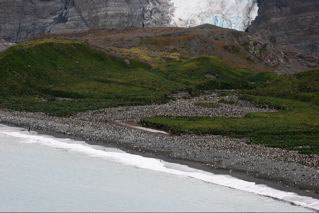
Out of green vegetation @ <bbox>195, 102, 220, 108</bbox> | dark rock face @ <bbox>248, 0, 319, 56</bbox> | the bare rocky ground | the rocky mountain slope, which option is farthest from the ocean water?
dark rock face @ <bbox>248, 0, 319, 56</bbox>

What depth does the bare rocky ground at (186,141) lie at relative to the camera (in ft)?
107

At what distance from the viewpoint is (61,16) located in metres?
180

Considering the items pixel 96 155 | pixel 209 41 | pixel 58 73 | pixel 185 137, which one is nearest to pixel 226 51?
pixel 209 41

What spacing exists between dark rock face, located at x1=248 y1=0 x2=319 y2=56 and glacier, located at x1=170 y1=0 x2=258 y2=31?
6.46 metres

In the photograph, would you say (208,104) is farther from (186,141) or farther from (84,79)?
(84,79)

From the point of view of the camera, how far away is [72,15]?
17850 centimetres

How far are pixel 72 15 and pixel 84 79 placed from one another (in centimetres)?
9892

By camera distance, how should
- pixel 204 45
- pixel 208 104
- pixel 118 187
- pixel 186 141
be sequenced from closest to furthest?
pixel 118 187
pixel 186 141
pixel 208 104
pixel 204 45

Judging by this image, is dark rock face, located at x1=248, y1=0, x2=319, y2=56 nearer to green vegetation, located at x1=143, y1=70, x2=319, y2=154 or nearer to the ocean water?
green vegetation, located at x1=143, y1=70, x2=319, y2=154

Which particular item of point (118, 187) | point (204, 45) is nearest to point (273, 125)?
point (118, 187)

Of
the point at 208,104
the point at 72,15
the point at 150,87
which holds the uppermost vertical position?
the point at 72,15

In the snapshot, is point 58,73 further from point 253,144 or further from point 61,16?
point 61,16

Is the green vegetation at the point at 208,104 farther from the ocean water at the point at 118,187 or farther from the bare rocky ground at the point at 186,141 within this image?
the ocean water at the point at 118,187

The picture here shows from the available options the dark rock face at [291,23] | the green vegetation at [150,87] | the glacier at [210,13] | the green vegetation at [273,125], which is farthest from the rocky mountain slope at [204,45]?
the green vegetation at [273,125]
